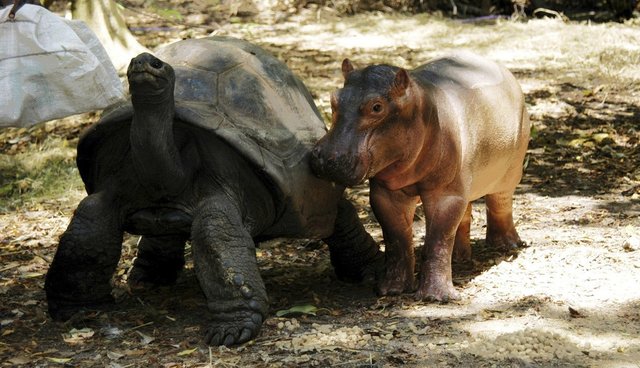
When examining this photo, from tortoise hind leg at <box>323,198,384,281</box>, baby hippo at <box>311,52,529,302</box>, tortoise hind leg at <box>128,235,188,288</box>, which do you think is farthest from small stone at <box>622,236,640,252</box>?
tortoise hind leg at <box>128,235,188,288</box>

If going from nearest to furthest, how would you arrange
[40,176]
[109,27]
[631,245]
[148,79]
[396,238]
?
[148,79], [396,238], [631,245], [40,176], [109,27]

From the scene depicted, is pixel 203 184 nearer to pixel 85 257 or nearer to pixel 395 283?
pixel 85 257

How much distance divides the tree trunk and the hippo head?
5.16 metres

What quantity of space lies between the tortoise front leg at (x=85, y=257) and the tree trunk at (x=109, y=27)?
186 inches

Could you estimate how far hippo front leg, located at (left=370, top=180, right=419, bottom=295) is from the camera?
530 centimetres

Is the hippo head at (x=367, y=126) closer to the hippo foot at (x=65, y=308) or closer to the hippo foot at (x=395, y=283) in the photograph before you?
the hippo foot at (x=395, y=283)

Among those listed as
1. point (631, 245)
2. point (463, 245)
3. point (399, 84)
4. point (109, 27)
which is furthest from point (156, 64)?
point (109, 27)

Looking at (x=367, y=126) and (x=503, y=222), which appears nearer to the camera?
(x=367, y=126)

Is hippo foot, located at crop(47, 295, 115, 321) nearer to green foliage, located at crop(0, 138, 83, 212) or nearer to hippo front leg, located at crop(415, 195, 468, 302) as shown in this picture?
hippo front leg, located at crop(415, 195, 468, 302)

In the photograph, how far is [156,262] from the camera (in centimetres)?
585

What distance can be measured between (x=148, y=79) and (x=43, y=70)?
57 centimetres

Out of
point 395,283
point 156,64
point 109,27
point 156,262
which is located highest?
point 156,64

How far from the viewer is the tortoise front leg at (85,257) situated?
5004 millimetres

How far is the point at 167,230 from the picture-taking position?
16.6ft
